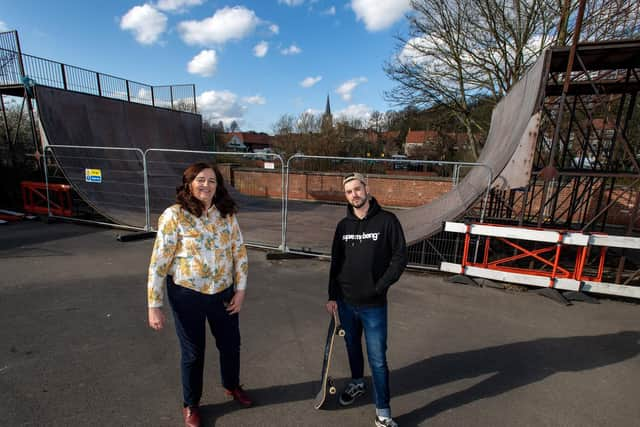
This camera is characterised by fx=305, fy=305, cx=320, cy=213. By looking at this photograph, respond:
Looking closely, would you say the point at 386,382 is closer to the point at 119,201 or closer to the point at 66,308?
the point at 66,308

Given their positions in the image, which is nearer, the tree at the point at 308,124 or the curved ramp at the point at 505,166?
the curved ramp at the point at 505,166

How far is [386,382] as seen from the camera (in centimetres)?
211

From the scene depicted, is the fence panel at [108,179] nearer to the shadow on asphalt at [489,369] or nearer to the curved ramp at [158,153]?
the curved ramp at [158,153]

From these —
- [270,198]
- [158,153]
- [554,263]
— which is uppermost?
[158,153]

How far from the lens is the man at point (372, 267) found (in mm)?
2064

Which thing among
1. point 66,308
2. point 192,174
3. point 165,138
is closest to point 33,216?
point 165,138

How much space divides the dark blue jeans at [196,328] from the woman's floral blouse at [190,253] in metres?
0.07

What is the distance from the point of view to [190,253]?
1944 millimetres

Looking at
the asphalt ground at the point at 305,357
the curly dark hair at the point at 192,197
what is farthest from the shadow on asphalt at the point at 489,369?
the curly dark hair at the point at 192,197

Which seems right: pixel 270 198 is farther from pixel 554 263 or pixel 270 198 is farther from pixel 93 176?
pixel 554 263

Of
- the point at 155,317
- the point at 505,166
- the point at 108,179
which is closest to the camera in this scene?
the point at 155,317

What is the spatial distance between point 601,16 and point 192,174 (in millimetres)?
14005

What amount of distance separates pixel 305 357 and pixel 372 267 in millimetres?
1491

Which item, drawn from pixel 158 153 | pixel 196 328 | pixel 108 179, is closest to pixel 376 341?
pixel 196 328
